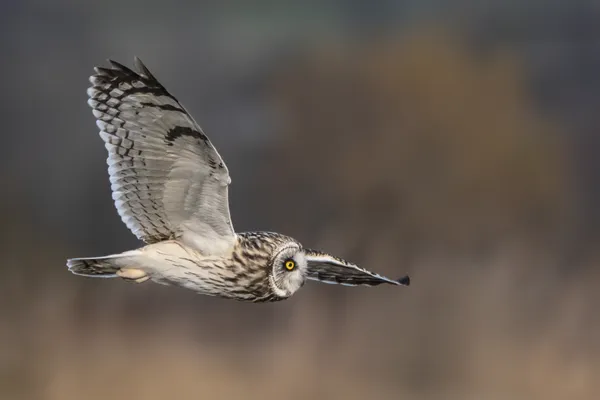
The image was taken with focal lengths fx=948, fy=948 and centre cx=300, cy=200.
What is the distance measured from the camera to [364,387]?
10.1 meters

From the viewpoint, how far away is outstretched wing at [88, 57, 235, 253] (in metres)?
3.58

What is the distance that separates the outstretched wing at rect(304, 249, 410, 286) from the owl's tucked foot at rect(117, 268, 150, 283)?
704mm

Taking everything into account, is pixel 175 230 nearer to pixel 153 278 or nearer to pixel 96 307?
pixel 153 278

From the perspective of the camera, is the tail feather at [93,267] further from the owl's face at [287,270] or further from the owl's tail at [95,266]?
the owl's face at [287,270]

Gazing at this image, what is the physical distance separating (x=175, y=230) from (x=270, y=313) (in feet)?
18.4

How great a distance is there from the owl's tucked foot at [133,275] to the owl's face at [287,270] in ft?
1.69

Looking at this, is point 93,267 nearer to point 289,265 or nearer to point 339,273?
point 289,265

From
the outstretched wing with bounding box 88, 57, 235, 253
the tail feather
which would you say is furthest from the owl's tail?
the outstretched wing with bounding box 88, 57, 235, 253

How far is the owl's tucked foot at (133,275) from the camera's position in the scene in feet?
12.5

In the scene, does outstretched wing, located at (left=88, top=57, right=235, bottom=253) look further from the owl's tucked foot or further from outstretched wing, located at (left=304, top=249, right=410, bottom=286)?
outstretched wing, located at (left=304, top=249, right=410, bottom=286)

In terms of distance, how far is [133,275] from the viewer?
382cm

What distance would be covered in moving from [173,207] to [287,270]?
0.53 m

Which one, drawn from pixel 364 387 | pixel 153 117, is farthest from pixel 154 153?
pixel 364 387

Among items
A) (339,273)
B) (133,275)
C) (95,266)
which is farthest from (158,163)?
(339,273)
